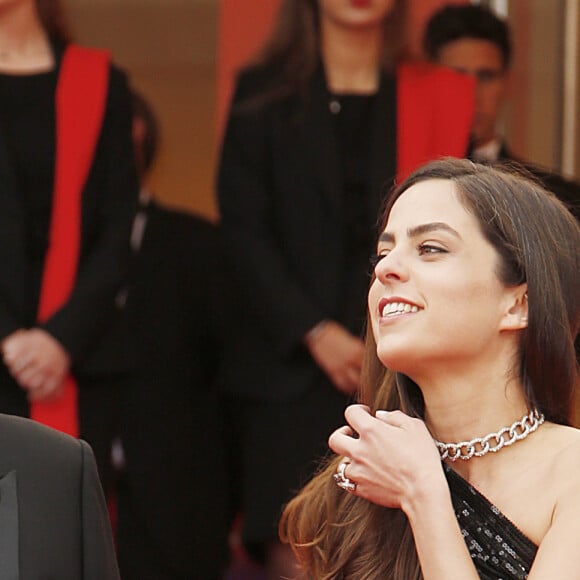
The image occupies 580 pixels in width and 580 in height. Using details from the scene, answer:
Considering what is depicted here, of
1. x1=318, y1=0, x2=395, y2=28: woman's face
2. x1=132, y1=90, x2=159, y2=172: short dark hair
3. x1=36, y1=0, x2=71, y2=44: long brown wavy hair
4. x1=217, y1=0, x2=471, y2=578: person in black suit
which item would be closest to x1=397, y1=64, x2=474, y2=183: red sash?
x1=217, y1=0, x2=471, y2=578: person in black suit

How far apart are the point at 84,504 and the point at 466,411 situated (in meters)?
0.57

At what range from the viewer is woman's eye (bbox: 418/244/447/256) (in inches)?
81.3

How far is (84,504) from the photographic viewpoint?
184 cm

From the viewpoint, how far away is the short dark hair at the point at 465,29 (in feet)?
12.7

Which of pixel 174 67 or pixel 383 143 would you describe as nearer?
pixel 383 143

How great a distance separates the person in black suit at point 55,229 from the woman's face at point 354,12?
0.53 m

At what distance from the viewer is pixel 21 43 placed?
3.26m

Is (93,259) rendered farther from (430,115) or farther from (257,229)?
(430,115)

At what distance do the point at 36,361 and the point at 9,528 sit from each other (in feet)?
4.26

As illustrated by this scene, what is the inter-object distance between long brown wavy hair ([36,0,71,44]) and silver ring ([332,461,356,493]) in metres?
1.57

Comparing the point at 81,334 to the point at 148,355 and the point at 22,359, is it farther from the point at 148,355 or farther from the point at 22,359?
the point at 148,355

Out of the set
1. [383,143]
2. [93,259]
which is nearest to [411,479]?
[93,259]

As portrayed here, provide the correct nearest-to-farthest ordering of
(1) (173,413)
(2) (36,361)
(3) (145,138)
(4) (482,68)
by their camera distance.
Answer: (2) (36,361), (4) (482,68), (1) (173,413), (3) (145,138)

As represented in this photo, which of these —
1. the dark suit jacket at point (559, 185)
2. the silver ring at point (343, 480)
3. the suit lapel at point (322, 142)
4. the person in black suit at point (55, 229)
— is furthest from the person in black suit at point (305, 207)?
the silver ring at point (343, 480)
